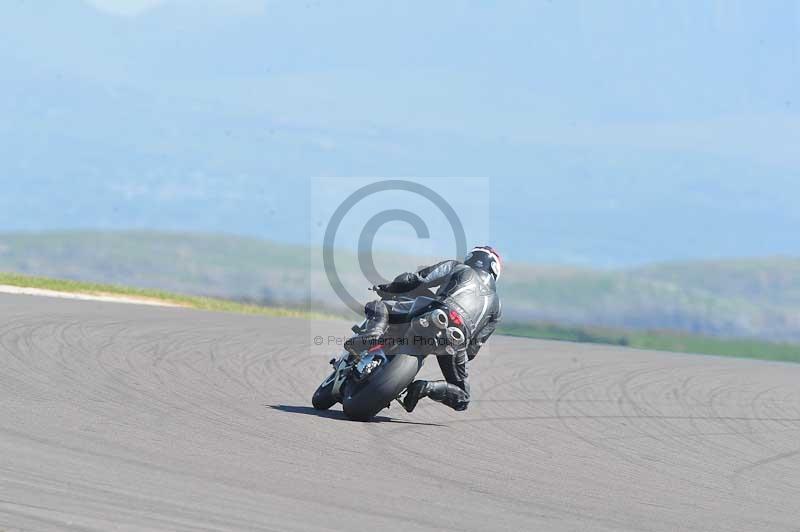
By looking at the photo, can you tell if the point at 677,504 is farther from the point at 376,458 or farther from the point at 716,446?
the point at 716,446

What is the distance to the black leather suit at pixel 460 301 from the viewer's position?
1165cm

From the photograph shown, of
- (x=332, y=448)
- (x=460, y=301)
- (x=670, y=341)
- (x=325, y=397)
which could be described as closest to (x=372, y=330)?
(x=460, y=301)

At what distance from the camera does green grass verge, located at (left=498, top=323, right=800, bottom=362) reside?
32375 millimetres

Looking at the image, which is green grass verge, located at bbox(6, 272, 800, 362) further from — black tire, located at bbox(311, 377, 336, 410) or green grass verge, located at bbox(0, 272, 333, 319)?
black tire, located at bbox(311, 377, 336, 410)

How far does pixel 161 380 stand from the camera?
13.2 metres

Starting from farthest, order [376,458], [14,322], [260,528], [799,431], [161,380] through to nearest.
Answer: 1. [14,322]
2. [799,431]
3. [161,380]
4. [376,458]
5. [260,528]

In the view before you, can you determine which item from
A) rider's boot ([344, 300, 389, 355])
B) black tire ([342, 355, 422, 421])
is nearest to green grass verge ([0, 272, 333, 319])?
rider's boot ([344, 300, 389, 355])

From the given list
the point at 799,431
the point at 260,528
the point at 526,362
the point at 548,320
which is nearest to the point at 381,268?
the point at 548,320

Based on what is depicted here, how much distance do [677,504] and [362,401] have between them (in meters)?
3.30

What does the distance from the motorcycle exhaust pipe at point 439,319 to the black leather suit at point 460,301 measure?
0.40 feet

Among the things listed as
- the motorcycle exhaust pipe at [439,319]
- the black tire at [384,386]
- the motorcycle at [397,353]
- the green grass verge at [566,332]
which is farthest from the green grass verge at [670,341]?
the black tire at [384,386]

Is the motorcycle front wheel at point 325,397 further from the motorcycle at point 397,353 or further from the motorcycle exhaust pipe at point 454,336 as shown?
the motorcycle exhaust pipe at point 454,336

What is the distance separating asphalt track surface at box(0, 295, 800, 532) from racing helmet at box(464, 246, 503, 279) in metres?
1.49

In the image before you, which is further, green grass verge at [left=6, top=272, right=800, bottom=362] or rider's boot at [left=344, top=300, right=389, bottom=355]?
green grass verge at [left=6, top=272, right=800, bottom=362]
